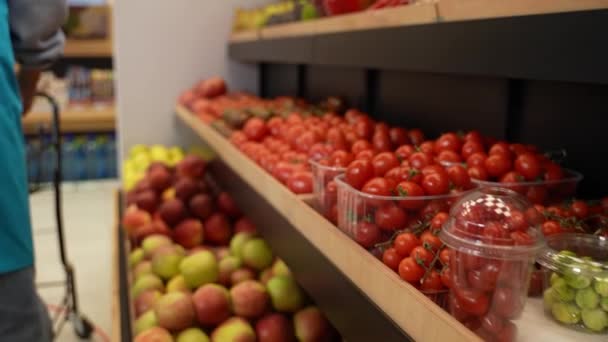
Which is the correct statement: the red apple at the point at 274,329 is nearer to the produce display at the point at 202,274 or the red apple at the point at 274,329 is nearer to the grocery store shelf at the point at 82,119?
the produce display at the point at 202,274

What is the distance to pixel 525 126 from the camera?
1707mm

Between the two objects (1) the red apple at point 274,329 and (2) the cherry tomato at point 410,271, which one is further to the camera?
(1) the red apple at point 274,329

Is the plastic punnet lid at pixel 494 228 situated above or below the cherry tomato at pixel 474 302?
above

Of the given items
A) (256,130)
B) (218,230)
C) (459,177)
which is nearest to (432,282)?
(459,177)

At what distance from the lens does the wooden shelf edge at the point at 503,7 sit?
908 millimetres

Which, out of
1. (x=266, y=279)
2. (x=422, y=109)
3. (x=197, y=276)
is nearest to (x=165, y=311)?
(x=197, y=276)

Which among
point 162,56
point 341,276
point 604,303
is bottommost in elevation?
point 341,276

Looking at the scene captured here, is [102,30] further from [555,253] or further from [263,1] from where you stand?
[555,253]

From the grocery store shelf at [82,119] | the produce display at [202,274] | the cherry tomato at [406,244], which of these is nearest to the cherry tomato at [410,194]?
the cherry tomato at [406,244]

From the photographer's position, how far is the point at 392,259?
1.11 metres

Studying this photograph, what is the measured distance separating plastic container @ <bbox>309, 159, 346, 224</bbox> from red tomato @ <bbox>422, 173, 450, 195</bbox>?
243mm

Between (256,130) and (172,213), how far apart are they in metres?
0.66

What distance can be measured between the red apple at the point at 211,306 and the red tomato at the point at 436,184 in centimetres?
97

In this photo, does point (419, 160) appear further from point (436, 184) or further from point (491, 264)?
point (491, 264)
